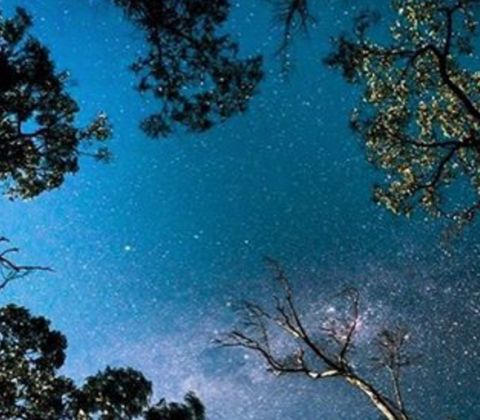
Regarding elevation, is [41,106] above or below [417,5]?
below

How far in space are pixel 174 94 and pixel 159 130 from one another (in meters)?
0.72

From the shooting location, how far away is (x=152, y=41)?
1049cm

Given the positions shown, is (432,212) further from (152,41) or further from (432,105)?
(152,41)

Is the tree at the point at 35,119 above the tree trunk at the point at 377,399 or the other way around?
above

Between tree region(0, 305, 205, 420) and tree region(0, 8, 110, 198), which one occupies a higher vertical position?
tree region(0, 8, 110, 198)

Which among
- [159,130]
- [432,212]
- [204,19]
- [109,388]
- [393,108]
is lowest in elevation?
[109,388]

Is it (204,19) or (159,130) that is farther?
(159,130)

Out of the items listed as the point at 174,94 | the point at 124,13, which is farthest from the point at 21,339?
the point at 124,13

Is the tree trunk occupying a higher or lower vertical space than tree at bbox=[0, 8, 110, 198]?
lower

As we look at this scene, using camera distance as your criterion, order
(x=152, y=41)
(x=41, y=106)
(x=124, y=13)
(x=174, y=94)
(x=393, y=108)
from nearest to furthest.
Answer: (x=124, y=13)
(x=152, y=41)
(x=174, y=94)
(x=41, y=106)
(x=393, y=108)

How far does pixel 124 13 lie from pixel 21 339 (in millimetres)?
8140

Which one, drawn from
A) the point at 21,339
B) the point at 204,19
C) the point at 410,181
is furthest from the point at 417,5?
the point at 21,339

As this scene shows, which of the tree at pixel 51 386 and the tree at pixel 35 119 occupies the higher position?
the tree at pixel 35 119

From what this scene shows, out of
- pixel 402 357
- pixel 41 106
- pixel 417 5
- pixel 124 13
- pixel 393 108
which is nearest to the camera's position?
pixel 124 13
